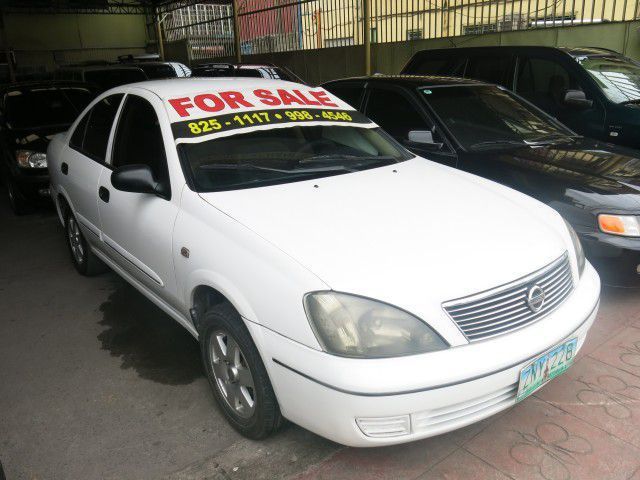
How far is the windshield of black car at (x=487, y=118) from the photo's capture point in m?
4.35

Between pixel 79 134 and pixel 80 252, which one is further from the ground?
pixel 79 134

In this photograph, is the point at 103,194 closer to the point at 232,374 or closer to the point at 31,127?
the point at 232,374

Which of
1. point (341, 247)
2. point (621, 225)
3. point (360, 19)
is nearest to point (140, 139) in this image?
point (341, 247)

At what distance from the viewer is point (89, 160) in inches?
152

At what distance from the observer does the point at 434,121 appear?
4363 millimetres

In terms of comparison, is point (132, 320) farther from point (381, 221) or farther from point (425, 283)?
point (425, 283)

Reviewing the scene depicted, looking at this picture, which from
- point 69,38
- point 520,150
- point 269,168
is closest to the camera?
point 269,168

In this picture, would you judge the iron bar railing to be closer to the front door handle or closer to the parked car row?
the parked car row

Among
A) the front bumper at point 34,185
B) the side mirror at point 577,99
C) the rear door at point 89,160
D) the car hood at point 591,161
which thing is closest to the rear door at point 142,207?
the rear door at point 89,160

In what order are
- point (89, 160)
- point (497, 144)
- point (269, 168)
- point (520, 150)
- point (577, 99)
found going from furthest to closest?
1. point (577, 99)
2. point (497, 144)
3. point (520, 150)
4. point (89, 160)
5. point (269, 168)

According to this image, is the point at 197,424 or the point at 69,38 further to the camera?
the point at 69,38

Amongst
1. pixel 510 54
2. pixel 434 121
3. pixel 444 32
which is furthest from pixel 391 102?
pixel 444 32

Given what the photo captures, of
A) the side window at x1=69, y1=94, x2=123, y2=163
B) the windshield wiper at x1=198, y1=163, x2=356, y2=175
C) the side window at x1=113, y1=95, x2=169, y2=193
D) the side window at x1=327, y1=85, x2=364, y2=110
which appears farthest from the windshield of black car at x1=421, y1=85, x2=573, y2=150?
the side window at x1=69, y1=94, x2=123, y2=163

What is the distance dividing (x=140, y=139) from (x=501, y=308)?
2308mm
